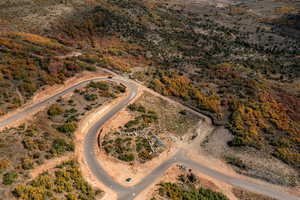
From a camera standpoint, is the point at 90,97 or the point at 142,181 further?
the point at 90,97

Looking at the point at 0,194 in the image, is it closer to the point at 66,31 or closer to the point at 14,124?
the point at 14,124

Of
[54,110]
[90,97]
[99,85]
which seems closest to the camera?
[54,110]

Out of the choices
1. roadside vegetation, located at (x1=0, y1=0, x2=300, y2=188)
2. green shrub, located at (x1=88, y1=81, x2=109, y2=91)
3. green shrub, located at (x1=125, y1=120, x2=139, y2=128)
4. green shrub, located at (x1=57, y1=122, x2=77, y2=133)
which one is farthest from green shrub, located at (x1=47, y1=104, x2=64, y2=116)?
green shrub, located at (x1=125, y1=120, x2=139, y2=128)

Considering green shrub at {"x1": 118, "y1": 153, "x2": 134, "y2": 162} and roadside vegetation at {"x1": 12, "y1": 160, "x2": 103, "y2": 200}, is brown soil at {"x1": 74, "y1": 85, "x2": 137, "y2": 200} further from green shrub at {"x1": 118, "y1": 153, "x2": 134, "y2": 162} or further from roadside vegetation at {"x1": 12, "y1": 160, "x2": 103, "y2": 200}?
green shrub at {"x1": 118, "y1": 153, "x2": 134, "y2": 162}

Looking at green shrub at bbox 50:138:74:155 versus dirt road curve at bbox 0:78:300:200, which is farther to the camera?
green shrub at bbox 50:138:74:155

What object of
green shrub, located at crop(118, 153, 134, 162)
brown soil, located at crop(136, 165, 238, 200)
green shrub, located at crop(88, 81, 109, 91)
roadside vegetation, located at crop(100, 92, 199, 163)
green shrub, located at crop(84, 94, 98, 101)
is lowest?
brown soil, located at crop(136, 165, 238, 200)

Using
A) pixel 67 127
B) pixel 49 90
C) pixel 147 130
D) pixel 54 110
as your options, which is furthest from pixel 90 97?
pixel 147 130

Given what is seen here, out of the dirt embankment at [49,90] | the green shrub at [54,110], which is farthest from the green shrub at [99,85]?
the green shrub at [54,110]

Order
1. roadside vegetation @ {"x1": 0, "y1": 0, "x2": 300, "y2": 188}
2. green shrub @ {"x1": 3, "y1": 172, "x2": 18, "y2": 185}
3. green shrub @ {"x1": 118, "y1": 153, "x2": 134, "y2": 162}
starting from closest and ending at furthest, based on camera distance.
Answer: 1. green shrub @ {"x1": 3, "y1": 172, "x2": 18, "y2": 185}
2. green shrub @ {"x1": 118, "y1": 153, "x2": 134, "y2": 162}
3. roadside vegetation @ {"x1": 0, "y1": 0, "x2": 300, "y2": 188}

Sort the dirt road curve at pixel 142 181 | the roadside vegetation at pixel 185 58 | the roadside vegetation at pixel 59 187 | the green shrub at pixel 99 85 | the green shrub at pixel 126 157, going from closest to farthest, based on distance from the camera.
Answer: the roadside vegetation at pixel 59 187
the dirt road curve at pixel 142 181
the green shrub at pixel 126 157
the roadside vegetation at pixel 185 58
the green shrub at pixel 99 85

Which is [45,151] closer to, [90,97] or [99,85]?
[90,97]

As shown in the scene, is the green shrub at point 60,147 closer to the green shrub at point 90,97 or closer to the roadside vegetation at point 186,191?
the green shrub at point 90,97

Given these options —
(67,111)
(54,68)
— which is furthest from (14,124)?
(54,68)
